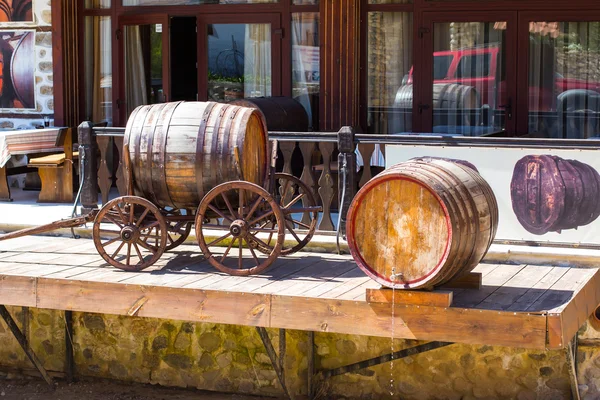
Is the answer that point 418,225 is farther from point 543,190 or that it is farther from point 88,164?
point 88,164

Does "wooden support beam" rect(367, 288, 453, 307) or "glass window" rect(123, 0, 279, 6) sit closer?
"wooden support beam" rect(367, 288, 453, 307)

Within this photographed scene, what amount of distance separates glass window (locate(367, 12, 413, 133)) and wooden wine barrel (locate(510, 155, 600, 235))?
396cm

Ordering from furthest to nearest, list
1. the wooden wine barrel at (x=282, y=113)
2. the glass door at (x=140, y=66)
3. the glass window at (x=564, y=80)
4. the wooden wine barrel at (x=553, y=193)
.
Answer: the glass door at (x=140, y=66) < the glass window at (x=564, y=80) < the wooden wine barrel at (x=282, y=113) < the wooden wine barrel at (x=553, y=193)

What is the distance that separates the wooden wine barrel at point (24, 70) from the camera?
12.5 m

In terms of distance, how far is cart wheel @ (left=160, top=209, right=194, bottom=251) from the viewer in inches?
300

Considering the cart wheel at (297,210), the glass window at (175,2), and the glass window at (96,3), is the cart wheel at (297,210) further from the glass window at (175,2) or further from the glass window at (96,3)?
the glass window at (96,3)

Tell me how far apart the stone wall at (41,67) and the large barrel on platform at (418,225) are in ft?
22.6

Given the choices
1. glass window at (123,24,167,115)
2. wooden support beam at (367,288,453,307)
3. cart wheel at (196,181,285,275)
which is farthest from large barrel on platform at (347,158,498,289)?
glass window at (123,24,167,115)

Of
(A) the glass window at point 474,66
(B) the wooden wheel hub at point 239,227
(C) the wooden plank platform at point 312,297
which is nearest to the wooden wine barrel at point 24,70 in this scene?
(C) the wooden plank platform at point 312,297

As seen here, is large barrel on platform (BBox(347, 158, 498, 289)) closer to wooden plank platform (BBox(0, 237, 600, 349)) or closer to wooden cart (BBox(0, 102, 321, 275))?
wooden plank platform (BBox(0, 237, 600, 349))

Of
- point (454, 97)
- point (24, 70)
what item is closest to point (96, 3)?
point (24, 70)

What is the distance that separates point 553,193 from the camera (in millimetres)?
7621

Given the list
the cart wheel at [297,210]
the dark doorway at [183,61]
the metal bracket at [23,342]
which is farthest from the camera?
the dark doorway at [183,61]

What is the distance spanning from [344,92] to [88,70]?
3.23 meters
